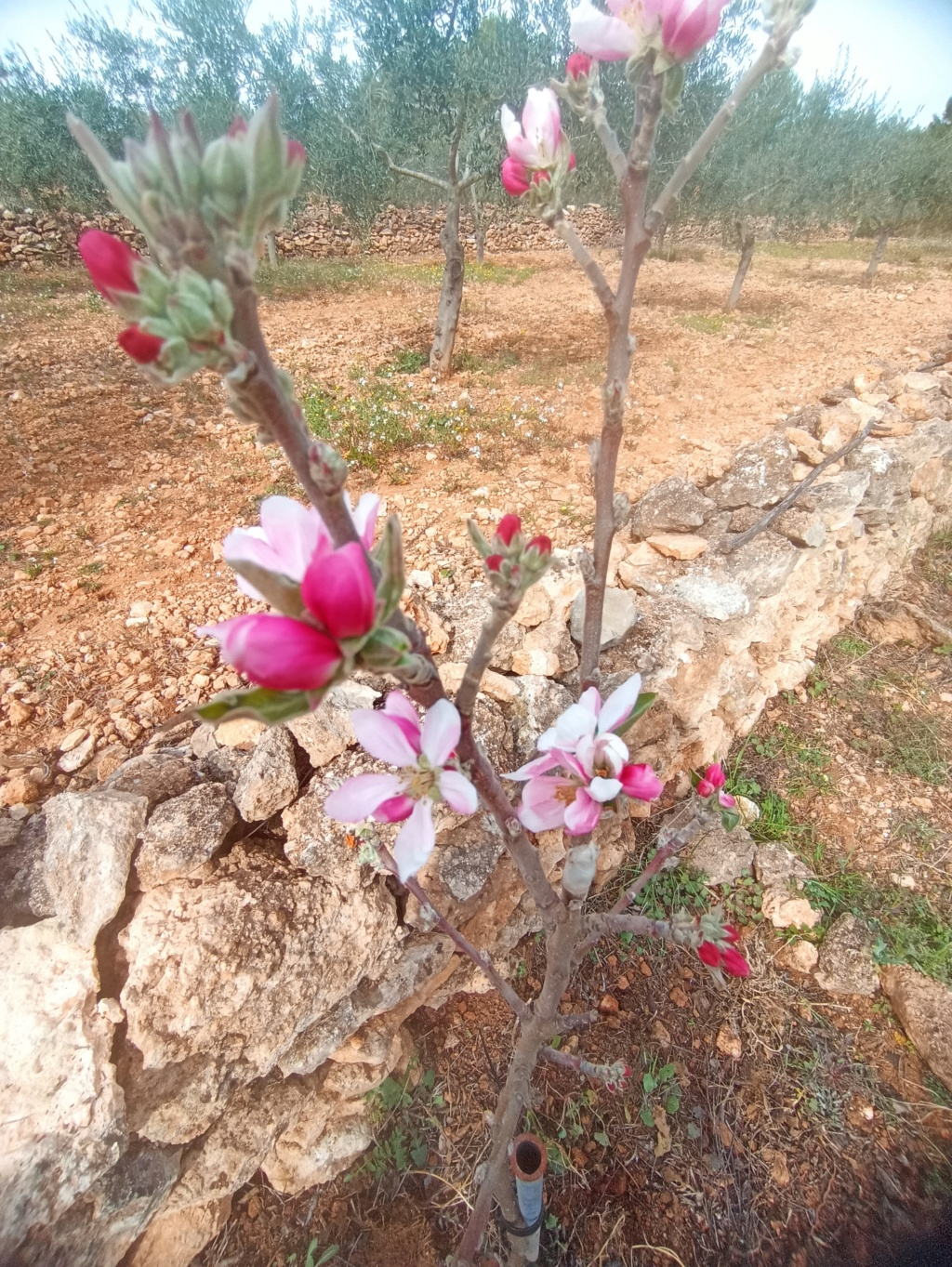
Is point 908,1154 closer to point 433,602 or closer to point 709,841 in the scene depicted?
point 709,841

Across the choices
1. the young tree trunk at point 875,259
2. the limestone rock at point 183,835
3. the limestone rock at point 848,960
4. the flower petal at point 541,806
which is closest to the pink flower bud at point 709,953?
the flower petal at point 541,806

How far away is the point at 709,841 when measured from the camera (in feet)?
8.80

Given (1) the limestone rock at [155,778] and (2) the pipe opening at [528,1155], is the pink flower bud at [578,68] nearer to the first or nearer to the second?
(1) the limestone rock at [155,778]

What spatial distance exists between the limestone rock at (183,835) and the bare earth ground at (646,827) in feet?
2.79

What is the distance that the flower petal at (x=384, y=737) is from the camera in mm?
744

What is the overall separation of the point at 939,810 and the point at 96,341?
317 inches

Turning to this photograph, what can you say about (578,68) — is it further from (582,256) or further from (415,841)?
(415,841)

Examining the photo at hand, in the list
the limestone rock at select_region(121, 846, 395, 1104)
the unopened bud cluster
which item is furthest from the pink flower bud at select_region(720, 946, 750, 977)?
the limestone rock at select_region(121, 846, 395, 1104)

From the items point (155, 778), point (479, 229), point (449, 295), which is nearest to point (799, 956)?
point (155, 778)

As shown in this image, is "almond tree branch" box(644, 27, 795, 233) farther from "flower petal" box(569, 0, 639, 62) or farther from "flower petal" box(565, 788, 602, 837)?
"flower petal" box(565, 788, 602, 837)

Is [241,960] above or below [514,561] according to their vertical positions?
below

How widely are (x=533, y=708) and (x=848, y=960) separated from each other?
5.34ft

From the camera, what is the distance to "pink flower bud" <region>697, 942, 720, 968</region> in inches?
42.9

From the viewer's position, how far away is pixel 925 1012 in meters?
2.27
